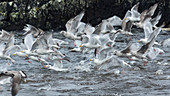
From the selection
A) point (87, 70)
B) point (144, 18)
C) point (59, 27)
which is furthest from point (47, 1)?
point (87, 70)

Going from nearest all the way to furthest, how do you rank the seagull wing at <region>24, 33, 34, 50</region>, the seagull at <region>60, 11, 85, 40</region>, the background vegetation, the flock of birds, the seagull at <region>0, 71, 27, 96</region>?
1. the seagull at <region>0, 71, 27, 96</region>
2. the flock of birds
3. the seagull wing at <region>24, 33, 34, 50</region>
4. the seagull at <region>60, 11, 85, 40</region>
5. the background vegetation

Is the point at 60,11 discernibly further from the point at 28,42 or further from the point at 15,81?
the point at 15,81

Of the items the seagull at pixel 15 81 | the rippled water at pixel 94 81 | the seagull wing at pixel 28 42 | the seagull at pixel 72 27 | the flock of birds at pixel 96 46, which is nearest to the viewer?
the seagull at pixel 15 81

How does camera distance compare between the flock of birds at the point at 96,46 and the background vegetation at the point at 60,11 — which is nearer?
the flock of birds at the point at 96,46

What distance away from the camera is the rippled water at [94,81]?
10.0 metres

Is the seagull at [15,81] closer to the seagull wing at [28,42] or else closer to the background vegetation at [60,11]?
the seagull wing at [28,42]

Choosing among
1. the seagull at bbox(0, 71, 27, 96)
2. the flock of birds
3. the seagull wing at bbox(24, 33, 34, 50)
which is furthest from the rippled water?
the seagull at bbox(0, 71, 27, 96)

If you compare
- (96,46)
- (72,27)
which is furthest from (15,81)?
(72,27)

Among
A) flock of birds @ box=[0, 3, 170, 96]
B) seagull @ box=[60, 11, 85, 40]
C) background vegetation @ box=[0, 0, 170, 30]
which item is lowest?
flock of birds @ box=[0, 3, 170, 96]

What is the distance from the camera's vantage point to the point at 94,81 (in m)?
11.5

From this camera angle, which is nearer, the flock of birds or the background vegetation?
the flock of birds

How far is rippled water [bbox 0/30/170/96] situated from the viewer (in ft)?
32.8

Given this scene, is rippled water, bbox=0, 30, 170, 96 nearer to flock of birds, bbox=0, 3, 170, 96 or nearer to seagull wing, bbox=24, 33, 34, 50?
flock of birds, bbox=0, 3, 170, 96

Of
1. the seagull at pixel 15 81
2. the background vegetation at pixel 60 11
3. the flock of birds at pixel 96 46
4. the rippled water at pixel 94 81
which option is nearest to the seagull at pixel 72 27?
the flock of birds at pixel 96 46
